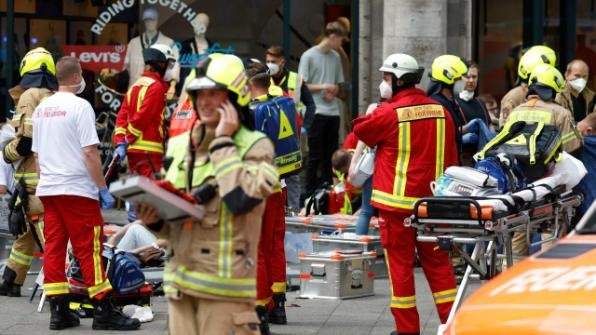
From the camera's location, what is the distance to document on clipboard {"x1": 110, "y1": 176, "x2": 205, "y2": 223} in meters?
6.54

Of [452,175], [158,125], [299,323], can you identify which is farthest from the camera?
[158,125]

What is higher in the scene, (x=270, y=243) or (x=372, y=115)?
(x=372, y=115)

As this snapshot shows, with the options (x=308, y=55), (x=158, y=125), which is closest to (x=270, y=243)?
(x=158, y=125)

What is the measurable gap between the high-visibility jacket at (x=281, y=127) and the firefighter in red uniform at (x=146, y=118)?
63.4 inches

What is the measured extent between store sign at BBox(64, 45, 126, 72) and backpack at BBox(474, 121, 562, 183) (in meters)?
8.03

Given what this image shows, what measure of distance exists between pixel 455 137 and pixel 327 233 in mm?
3805

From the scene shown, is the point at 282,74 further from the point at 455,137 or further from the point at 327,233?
the point at 455,137

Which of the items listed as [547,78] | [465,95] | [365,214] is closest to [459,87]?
[465,95]

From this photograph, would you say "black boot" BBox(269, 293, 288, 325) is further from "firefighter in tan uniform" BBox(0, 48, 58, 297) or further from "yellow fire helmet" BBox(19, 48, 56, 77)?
"yellow fire helmet" BBox(19, 48, 56, 77)

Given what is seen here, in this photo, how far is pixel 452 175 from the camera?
9.63 m

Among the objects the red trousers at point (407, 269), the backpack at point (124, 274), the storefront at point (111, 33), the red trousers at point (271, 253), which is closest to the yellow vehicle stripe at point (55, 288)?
the backpack at point (124, 274)

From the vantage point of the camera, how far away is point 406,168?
32.5ft

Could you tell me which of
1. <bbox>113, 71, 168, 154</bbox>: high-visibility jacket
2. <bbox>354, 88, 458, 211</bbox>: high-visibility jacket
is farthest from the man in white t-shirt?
<bbox>354, 88, 458, 211</bbox>: high-visibility jacket

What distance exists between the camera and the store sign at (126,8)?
17578 millimetres
